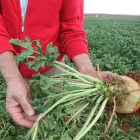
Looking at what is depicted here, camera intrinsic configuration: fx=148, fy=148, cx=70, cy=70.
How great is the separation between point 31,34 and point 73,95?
3.25ft

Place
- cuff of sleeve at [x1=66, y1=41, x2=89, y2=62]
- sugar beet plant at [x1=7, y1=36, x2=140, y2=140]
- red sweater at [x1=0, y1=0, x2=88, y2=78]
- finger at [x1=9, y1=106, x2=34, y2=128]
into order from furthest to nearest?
cuff of sleeve at [x1=66, y1=41, x2=89, y2=62], red sweater at [x1=0, y1=0, x2=88, y2=78], finger at [x1=9, y1=106, x2=34, y2=128], sugar beet plant at [x1=7, y1=36, x2=140, y2=140]

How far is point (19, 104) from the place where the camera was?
142 cm

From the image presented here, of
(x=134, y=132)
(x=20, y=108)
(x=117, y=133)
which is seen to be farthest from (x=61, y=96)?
(x=134, y=132)

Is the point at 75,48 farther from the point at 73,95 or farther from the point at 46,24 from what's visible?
the point at 73,95

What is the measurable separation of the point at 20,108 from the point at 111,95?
0.90 m

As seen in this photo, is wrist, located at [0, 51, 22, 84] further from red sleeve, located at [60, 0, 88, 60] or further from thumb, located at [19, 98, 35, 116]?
red sleeve, located at [60, 0, 88, 60]

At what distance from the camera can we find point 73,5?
1.95m

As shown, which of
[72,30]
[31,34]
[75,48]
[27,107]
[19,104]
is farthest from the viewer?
[72,30]

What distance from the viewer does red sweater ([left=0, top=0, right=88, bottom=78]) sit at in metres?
1.67

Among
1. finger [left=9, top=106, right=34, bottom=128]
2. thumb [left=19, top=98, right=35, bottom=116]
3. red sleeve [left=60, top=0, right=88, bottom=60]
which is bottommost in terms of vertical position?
finger [left=9, top=106, right=34, bottom=128]

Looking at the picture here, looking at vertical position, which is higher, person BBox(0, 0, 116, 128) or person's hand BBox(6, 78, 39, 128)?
person BBox(0, 0, 116, 128)

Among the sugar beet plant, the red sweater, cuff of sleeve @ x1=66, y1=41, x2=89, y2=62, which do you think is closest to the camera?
the sugar beet plant

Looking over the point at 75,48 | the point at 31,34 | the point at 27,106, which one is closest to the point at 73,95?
the point at 27,106

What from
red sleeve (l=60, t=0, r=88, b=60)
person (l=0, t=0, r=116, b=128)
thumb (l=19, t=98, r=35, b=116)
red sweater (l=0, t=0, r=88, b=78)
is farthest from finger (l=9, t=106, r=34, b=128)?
red sleeve (l=60, t=0, r=88, b=60)
